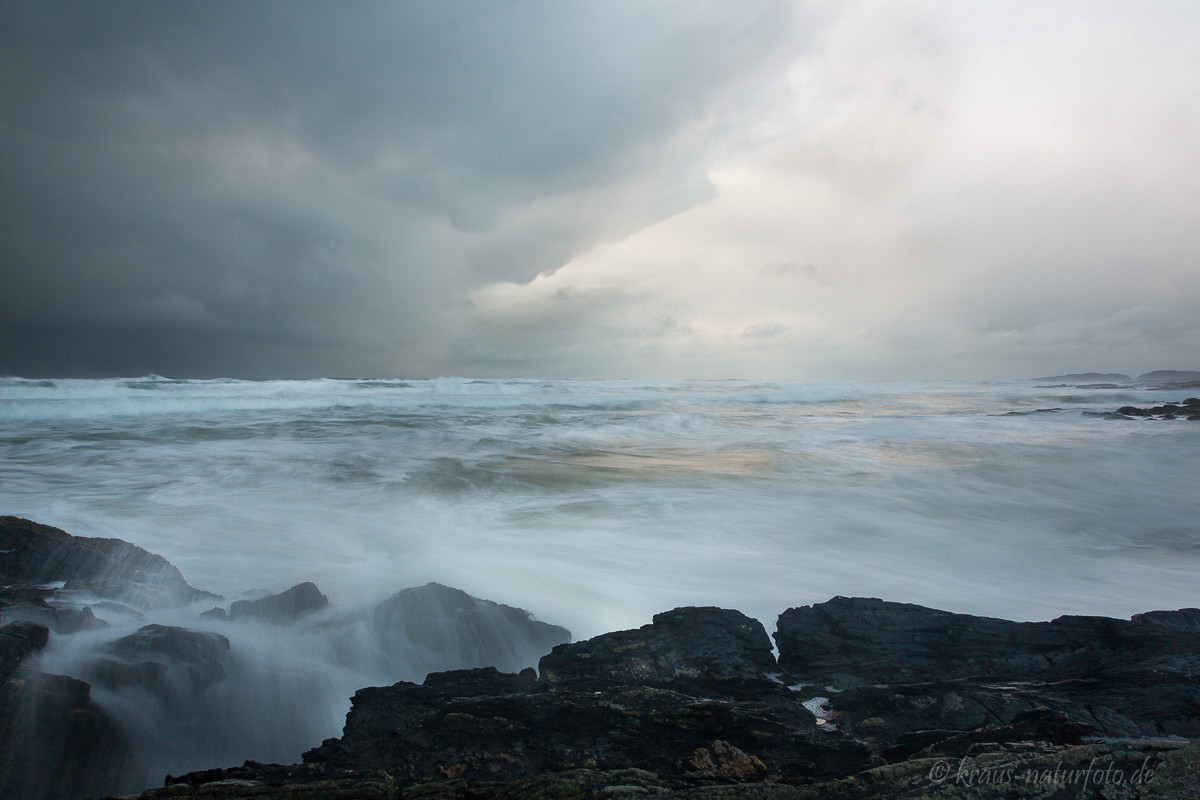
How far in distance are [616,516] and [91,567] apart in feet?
19.7

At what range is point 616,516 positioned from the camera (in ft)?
27.8

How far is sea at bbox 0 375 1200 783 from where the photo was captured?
5.40m

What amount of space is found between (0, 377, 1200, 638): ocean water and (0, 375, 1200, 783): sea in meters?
0.05

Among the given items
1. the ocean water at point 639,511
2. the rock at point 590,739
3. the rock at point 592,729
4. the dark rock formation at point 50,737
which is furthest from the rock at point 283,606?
the rock at point 590,739

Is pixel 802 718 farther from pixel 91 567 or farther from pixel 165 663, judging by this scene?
pixel 91 567

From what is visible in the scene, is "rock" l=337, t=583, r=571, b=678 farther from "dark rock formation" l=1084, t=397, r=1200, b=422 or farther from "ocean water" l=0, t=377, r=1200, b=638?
"dark rock formation" l=1084, t=397, r=1200, b=422

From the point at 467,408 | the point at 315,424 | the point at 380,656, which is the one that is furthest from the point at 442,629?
the point at 467,408

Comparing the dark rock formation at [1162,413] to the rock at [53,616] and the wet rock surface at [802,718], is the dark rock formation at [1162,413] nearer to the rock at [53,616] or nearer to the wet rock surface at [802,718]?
the wet rock surface at [802,718]

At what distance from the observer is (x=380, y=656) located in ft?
13.6

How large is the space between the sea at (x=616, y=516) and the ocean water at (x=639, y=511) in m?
0.05

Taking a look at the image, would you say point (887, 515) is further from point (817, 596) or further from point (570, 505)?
point (570, 505)

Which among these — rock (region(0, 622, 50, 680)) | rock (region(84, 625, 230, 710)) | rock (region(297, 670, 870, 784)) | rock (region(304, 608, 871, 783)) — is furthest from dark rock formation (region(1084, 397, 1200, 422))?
rock (region(0, 622, 50, 680))

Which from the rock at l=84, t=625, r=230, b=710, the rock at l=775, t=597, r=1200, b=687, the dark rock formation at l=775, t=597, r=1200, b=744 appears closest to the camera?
the dark rock formation at l=775, t=597, r=1200, b=744

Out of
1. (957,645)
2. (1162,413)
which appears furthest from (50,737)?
(1162,413)
